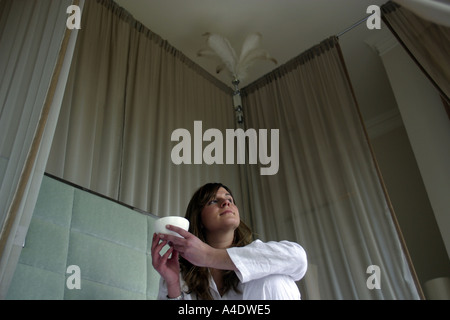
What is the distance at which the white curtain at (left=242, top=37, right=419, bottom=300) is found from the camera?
7.25 feet

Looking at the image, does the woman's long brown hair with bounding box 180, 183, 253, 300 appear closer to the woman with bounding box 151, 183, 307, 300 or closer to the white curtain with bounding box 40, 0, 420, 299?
the woman with bounding box 151, 183, 307, 300

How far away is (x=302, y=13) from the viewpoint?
292 cm

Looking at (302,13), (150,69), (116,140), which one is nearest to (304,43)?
(302,13)

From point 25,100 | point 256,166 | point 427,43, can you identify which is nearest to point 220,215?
point 25,100

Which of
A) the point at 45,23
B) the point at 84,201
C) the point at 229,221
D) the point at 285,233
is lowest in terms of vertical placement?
the point at 229,221

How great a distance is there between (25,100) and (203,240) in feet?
2.50

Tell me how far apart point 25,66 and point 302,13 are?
2075mm

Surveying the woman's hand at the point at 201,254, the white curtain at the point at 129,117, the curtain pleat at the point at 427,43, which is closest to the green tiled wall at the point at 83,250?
the white curtain at the point at 129,117

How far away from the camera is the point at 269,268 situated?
1.18 meters

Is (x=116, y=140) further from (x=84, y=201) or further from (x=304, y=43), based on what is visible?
(x=304, y=43)

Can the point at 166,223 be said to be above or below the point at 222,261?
above

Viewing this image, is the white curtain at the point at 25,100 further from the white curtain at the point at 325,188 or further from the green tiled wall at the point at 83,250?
the white curtain at the point at 325,188

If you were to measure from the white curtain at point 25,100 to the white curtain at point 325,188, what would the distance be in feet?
5.37

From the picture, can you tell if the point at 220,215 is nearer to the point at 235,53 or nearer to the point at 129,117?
the point at 129,117
